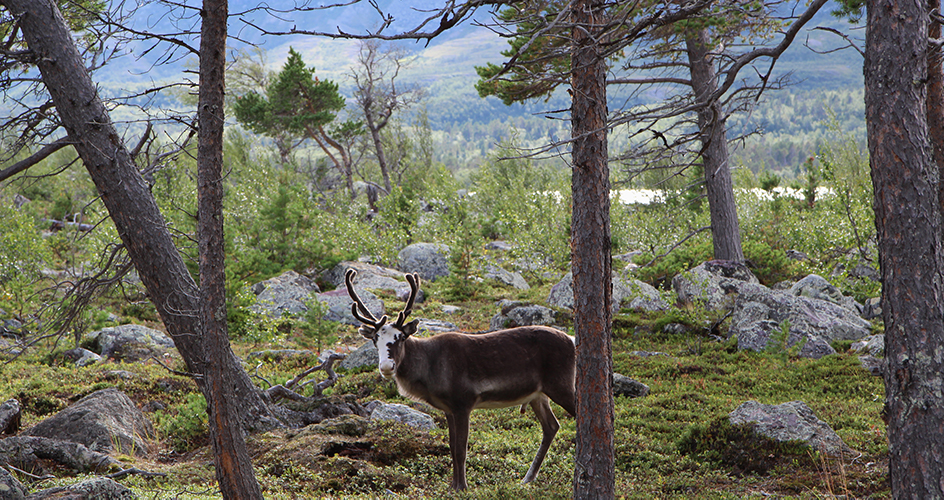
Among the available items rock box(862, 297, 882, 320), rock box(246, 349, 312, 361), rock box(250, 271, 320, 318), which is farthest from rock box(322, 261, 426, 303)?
rock box(862, 297, 882, 320)

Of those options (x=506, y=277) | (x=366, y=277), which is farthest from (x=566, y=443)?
(x=506, y=277)

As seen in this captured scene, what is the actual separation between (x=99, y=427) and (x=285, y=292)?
12.6m

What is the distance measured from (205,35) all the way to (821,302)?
16.2 metres

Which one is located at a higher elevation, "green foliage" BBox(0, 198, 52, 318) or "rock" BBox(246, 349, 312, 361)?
"green foliage" BBox(0, 198, 52, 318)

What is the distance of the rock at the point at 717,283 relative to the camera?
18359 mm

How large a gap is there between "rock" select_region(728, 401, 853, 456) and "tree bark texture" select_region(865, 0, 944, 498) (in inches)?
120

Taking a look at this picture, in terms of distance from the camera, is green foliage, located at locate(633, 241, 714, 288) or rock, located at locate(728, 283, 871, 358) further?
green foliage, located at locate(633, 241, 714, 288)

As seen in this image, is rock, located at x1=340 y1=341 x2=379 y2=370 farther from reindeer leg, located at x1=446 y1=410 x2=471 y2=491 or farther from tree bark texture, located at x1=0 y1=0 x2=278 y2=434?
reindeer leg, located at x1=446 y1=410 x2=471 y2=491

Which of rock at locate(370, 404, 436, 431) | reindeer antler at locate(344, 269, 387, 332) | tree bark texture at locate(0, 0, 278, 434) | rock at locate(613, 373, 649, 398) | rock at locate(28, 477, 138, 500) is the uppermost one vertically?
tree bark texture at locate(0, 0, 278, 434)

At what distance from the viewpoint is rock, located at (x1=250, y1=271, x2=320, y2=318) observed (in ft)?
65.9

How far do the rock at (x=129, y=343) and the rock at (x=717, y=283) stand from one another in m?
15.0

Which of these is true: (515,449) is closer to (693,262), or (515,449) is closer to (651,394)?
(651,394)

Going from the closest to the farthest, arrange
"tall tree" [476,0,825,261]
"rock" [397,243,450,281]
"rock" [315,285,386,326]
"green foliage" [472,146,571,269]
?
"tall tree" [476,0,825,261]
"rock" [315,285,386,326]
"green foliage" [472,146,571,269]
"rock" [397,243,450,281]

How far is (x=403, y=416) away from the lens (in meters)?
10.9
